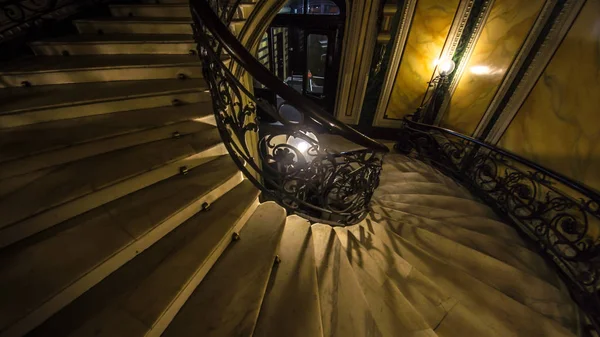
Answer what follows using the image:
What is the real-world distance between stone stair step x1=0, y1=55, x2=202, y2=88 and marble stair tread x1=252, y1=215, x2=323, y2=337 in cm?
167

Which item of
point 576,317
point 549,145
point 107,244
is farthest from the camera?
point 549,145

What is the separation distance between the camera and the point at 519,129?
273 cm

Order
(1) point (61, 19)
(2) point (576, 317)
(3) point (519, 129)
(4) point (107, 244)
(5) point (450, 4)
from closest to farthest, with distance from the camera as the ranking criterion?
(4) point (107, 244), (2) point (576, 317), (1) point (61, 19), (3) point (519, 129), (5) point (450, 4)

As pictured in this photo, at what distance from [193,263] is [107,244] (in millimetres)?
371

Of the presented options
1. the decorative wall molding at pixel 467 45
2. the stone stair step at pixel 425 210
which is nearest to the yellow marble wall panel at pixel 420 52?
the decorative wall molding at pixel 467 45

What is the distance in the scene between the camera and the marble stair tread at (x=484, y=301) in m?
1.27

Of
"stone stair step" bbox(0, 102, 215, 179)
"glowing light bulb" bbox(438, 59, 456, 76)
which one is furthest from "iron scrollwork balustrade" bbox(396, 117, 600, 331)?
"stone stair step" bbox(0, 102, 215, 179)

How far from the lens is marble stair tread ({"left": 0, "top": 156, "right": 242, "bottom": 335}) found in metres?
0.72

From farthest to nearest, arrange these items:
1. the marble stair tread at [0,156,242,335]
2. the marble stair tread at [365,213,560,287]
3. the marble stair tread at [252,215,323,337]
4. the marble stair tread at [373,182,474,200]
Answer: the marble stair tread at [373,182,474,200], the marble stair tread at [365,213,560,287], the marble stair tread at [252,215,323,337], the marble stair tread at [0,156,242,335]

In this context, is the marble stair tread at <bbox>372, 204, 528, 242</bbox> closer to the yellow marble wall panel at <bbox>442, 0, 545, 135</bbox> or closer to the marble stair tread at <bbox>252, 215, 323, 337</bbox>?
the marble stair tread at <bbox>252, 215, 323, 337</bbox>

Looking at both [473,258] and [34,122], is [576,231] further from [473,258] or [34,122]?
[34,122]

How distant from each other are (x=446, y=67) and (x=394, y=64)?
871 millimetres

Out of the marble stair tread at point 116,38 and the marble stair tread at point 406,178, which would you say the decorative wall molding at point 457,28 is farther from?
the marble stair tread at point 116,38

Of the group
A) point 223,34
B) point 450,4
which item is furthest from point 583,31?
point 223,34
